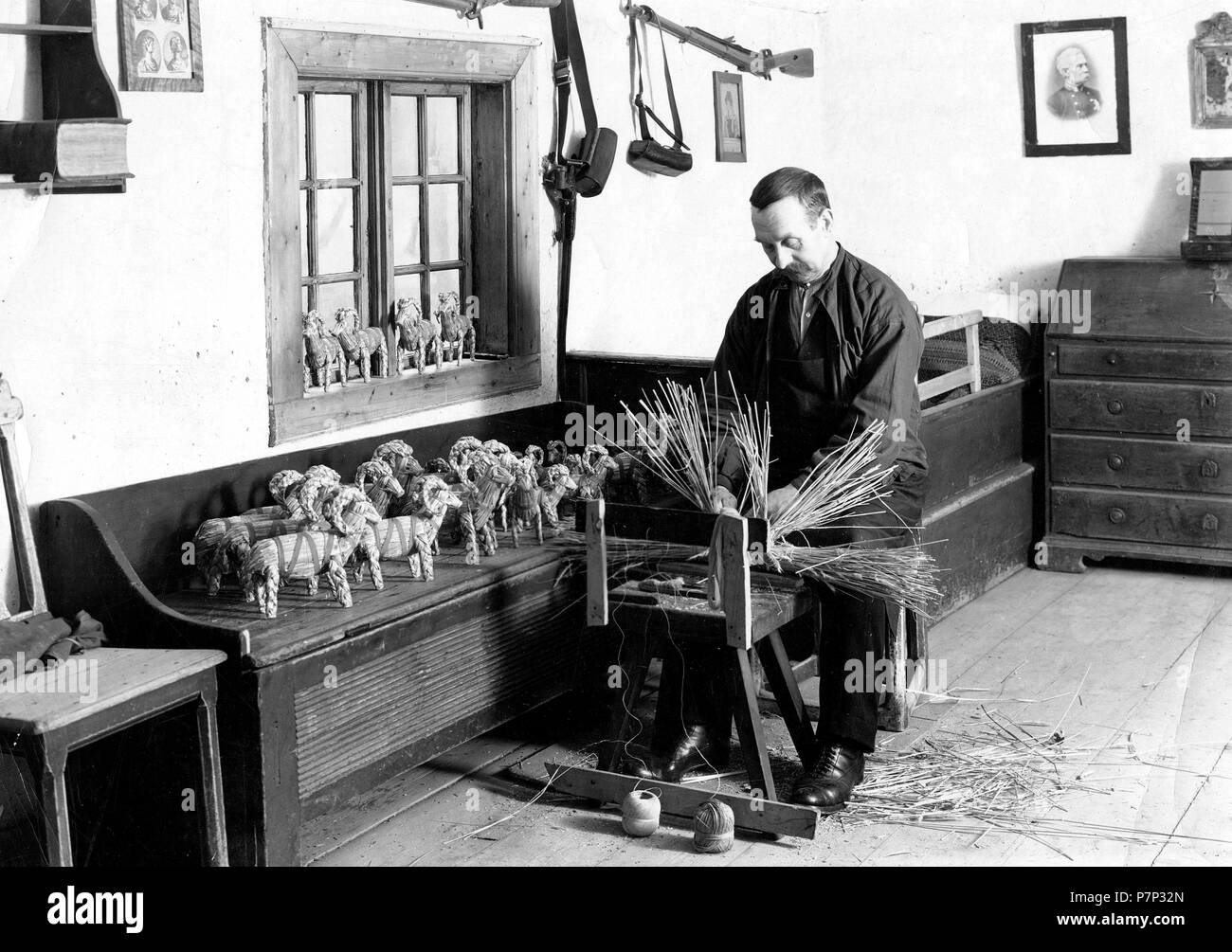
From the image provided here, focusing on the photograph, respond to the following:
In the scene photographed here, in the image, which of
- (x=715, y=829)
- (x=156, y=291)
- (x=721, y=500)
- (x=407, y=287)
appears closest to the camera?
(x=715, y=829)

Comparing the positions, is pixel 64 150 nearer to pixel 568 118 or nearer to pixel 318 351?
pixel 318 351

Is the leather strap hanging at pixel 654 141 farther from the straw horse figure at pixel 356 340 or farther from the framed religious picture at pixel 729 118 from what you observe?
the straw horse figure at pixel 356 340

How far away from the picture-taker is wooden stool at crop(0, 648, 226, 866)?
3061mm

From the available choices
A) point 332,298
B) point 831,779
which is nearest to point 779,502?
point 831,779

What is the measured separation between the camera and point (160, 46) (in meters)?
4.05

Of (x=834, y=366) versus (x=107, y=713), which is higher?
(x=834, y=366)

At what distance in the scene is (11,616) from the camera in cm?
372

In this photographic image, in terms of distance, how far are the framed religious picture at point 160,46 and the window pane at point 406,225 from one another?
1.15 m

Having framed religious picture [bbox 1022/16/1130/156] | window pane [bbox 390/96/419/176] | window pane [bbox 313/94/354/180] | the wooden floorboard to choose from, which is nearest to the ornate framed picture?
framed religious picture [bbox 1022/16/1130/156]

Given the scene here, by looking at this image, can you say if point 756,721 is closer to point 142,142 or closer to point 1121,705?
point 1121,705

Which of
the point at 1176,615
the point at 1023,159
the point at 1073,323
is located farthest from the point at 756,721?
the point at 1023,159

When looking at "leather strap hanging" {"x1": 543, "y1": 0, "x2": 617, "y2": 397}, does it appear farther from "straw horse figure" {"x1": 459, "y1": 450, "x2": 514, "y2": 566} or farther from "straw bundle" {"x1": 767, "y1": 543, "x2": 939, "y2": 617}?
"straw bundle" {"x1": 767, "y1": 543, "x2": 939, "y2": 617}

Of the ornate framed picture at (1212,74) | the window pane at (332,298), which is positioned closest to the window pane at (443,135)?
the window pane at (332,298)

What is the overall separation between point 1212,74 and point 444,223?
12.6 feet
